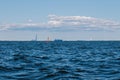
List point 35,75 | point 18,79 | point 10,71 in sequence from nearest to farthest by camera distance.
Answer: point 18,79
point 35,75
point 10,71

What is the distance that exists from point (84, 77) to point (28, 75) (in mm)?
4133

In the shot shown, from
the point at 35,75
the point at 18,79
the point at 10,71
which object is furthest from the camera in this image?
the point at 10,71

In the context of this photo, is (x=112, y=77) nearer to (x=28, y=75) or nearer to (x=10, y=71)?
(x=28, y=75)

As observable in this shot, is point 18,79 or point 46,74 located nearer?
point 18,79


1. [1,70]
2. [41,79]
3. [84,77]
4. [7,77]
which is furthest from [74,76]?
[1,70]

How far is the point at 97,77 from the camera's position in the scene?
24625 mm

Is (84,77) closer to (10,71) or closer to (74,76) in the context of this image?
(74,76)

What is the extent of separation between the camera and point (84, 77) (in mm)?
24609

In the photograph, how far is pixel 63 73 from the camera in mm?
26953

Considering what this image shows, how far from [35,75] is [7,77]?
2046 millimetres

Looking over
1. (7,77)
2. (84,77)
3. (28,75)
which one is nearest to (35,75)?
(28,75)

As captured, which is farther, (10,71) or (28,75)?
(10,71)

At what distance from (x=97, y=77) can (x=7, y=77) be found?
251 inches

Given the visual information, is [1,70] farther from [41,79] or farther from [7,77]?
[41,79]
